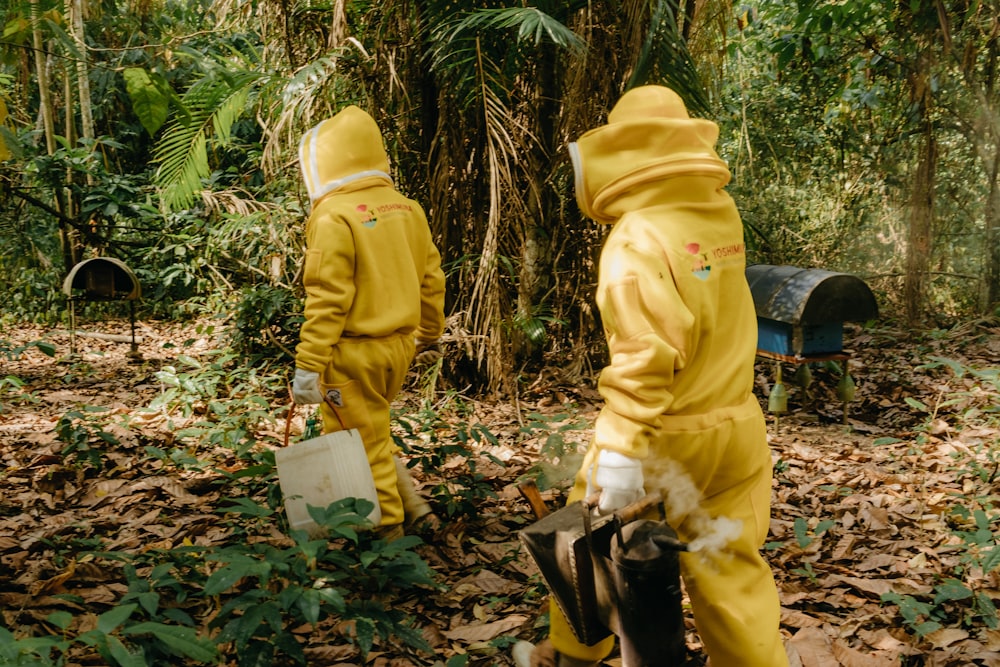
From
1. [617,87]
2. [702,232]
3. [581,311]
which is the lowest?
[581,311]

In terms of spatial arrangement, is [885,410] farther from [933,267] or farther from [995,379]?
[933,267]

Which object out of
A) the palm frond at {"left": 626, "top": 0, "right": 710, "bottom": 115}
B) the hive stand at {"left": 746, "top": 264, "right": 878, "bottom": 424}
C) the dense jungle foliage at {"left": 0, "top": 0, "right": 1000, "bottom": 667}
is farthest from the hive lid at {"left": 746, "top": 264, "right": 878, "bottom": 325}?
the palm frond at {"left": 626, "top": 0, "right": 710, "bottom": 115}

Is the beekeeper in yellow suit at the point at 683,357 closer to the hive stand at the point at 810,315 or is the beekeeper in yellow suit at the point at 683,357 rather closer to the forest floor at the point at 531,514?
the forest floor at the point at 531,514

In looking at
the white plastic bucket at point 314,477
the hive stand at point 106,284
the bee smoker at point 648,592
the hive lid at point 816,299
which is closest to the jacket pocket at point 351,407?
the white plastic bucket at point 314,477

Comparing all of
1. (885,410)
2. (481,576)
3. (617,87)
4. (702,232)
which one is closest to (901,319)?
(885,410)

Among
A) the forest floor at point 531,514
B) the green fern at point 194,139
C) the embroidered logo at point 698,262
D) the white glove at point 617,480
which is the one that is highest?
the green fern at point 194,139

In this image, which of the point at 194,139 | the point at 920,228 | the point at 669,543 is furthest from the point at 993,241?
the point at 669,543

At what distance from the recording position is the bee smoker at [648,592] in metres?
1.84

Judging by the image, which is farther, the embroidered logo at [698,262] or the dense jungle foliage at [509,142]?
the dense jungle foliage at [509,142]

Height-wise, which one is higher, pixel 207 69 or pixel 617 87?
pixel 617 87

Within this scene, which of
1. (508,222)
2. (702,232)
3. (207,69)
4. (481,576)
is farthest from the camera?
(508,222)

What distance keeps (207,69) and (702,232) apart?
1.48 meters

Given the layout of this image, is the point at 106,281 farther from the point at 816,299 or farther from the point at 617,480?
the point at 617,480

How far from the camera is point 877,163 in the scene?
8805 millimetres
